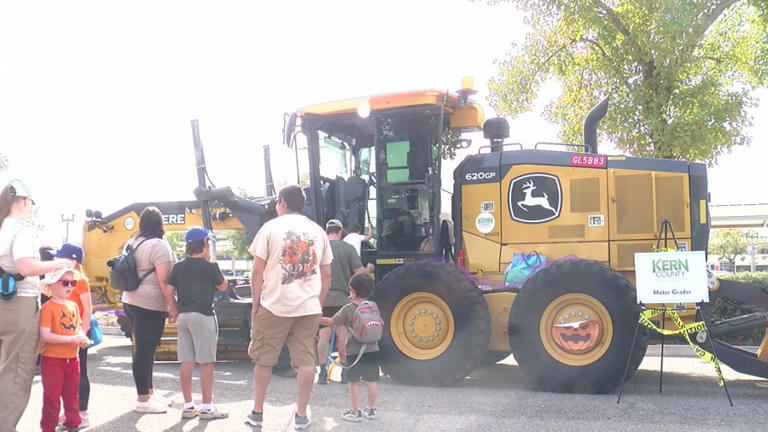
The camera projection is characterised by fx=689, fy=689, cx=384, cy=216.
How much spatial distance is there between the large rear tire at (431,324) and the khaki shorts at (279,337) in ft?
7.35

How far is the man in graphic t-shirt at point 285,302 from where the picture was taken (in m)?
5.16

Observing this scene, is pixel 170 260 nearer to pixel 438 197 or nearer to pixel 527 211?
pixel 438 197

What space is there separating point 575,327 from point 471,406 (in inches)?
60.5

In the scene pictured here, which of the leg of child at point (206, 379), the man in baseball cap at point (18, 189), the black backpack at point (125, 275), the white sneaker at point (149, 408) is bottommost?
the white sneaker at point (149, 408)

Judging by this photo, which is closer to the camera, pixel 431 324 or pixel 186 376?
pixel 186 376

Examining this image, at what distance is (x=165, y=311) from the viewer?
19.1 feet

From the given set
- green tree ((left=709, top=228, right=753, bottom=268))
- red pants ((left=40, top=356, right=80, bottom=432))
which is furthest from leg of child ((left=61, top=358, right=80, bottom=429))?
green tree ((left=709, top=228, right=753, bottom=268))

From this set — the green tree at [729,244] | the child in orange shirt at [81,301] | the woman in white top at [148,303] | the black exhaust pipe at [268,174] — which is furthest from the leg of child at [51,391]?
the green tree at [729,244]

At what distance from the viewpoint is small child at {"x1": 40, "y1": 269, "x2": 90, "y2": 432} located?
15.9 feet

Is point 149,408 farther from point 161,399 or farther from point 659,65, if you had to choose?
point 659,65

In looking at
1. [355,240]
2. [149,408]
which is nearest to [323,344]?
[355,240]

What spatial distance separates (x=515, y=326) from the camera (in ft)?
23.1

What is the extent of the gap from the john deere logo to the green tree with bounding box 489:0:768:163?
590 cm

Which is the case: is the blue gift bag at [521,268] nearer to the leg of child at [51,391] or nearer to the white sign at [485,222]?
the white sign at [485,222]
